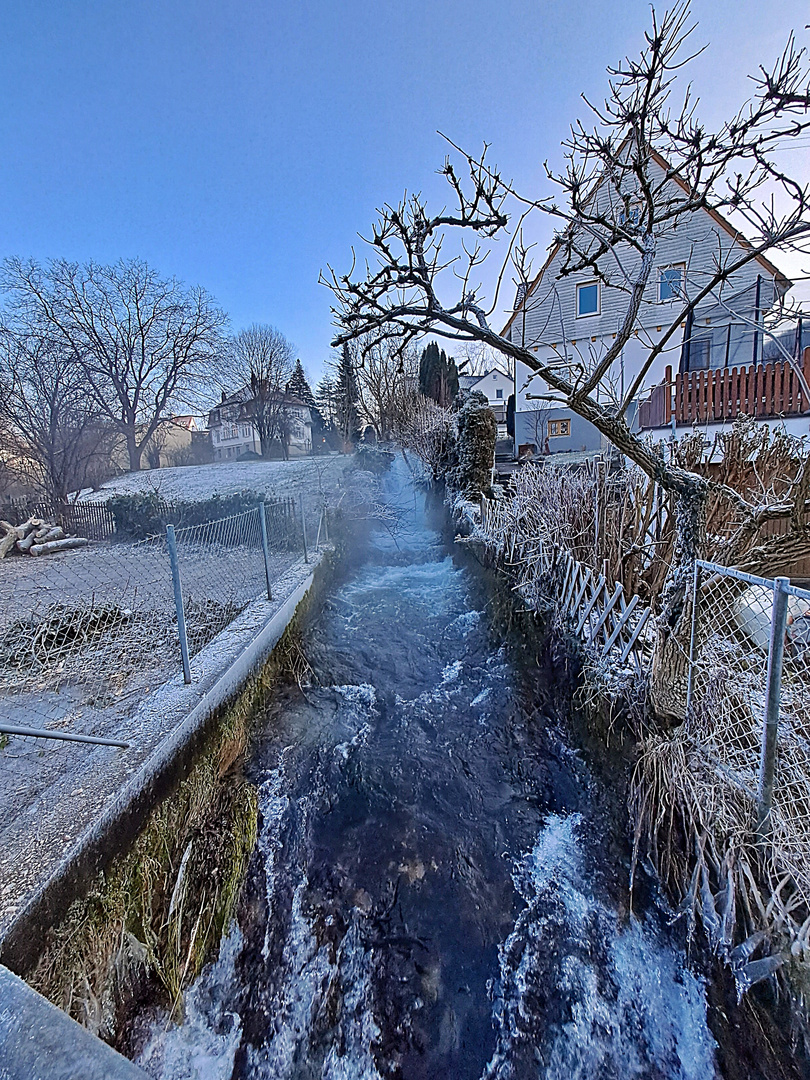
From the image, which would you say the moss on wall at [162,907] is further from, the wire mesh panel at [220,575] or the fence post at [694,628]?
the fence post at [694,628]

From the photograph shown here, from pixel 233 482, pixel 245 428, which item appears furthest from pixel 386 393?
pixel 245 428

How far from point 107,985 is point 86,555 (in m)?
8.80

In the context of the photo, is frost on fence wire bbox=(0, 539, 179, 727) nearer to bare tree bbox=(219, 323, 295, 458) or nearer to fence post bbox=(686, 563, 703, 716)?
fence post bbox=(686, 563, 703, 716)

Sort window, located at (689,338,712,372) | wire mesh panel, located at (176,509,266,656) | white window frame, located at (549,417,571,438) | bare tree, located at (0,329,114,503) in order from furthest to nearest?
white window frame, located at (549,417,571,438)
bare tree, located at (0,329,114,503)
window, located at (689,338,712,372)
wire mesh panel, located at (176,509,266,656)

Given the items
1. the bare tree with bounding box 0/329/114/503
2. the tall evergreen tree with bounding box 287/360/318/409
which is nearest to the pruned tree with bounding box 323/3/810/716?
the bare tree with bounding box 0/329/114/503

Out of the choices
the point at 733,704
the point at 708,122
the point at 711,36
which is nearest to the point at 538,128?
the point at 711,36

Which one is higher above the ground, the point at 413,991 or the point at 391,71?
the point at 391,71

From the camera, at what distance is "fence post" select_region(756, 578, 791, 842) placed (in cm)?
183

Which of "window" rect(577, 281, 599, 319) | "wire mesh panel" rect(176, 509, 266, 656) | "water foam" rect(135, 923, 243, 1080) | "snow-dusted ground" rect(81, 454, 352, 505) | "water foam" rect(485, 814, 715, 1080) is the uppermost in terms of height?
"window" rect(577, 281, 599, 319)

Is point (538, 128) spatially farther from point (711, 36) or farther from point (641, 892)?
point (641, 892)

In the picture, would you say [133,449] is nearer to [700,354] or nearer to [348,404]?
[348,404]

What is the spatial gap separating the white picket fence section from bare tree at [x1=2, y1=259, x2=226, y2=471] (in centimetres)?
2024

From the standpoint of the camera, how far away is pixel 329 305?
3.85m

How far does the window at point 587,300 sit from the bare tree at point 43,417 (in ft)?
62.0
